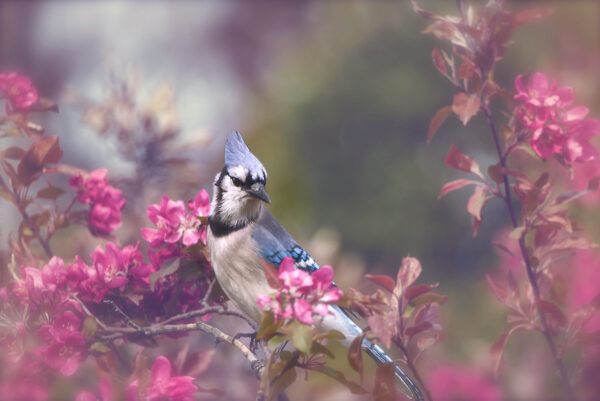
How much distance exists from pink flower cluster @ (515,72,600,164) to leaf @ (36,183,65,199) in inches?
28.4

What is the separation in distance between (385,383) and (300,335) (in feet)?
0.49

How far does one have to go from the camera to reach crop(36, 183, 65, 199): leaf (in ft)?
3.34

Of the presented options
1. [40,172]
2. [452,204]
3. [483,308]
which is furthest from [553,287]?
[452,204]

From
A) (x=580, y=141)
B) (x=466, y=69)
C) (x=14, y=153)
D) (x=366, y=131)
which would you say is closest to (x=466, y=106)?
(x=466, y=69)

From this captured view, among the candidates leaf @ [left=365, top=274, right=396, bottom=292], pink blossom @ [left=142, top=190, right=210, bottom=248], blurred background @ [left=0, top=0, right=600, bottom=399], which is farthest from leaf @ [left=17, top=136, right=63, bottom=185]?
blurred background @ [left=0, top=0, right=600, bottom=399]

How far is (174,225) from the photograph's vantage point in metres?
0.97

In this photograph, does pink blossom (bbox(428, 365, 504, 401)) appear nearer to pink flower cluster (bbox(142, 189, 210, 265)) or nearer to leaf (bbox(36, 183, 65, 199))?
pink flower cluster (bbox(142, 189, 210, 265))

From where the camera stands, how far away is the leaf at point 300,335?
0.71 metres

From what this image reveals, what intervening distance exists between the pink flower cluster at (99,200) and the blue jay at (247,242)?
161mm

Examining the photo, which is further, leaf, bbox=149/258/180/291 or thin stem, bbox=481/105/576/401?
leaf, bbox=149/258/180/291

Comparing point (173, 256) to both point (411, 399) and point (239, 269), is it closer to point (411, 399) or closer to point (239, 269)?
point (239, 269)

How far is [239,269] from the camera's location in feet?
3.48

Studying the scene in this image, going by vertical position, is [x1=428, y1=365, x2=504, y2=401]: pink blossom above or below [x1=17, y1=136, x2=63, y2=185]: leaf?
below

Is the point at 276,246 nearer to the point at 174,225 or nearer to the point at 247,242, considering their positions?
the point at 247,242
